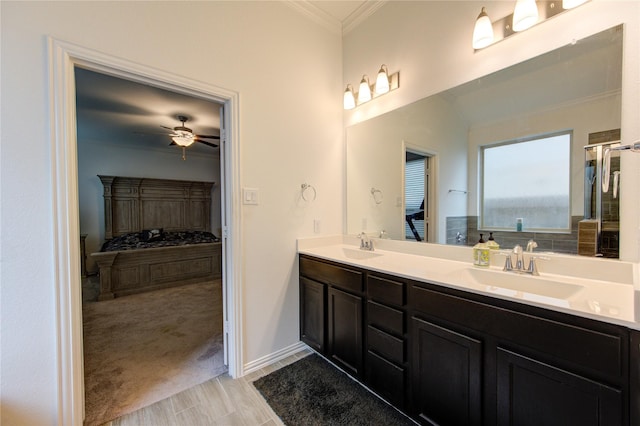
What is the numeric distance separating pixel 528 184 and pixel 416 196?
73 cm

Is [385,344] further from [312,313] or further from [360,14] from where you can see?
[360,14]

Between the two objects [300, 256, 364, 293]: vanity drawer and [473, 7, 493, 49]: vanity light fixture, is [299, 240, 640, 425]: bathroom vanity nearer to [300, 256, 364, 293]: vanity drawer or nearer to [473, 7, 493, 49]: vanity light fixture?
[300, 256, 364, 293]: vanity drawer

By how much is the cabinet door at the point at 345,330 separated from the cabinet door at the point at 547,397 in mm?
817

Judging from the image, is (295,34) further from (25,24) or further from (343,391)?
(343,391)

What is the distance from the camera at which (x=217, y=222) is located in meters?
6.09

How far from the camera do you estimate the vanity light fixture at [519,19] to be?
4.33ft

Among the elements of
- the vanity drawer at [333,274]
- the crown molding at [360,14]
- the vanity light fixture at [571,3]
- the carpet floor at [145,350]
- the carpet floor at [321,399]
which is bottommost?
the carpet floor at [145,350]

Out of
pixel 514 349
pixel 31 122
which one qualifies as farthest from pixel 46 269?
pixel 514 349

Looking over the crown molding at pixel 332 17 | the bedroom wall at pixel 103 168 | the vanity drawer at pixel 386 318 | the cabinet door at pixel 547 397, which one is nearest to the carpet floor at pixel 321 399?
the vanity drawer at pixel 386 318

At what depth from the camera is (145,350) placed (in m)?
2.30

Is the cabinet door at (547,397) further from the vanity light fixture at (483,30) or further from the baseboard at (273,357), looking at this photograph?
the vanity light fixture at (483,30)

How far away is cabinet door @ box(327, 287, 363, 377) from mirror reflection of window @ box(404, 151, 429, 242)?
728 mm

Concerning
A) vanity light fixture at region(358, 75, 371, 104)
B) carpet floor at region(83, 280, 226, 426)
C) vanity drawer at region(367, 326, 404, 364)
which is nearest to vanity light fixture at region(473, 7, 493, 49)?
vanity light fixture at region(358, 75, 371, 104)

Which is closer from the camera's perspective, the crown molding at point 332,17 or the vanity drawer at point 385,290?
the vanity drawer at point 385,290
